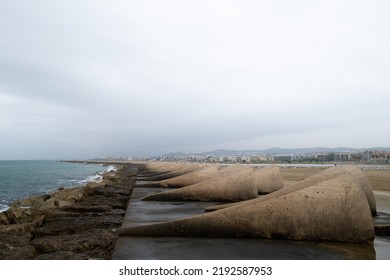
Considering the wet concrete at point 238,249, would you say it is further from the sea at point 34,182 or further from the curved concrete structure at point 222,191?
the sea at point 34,182

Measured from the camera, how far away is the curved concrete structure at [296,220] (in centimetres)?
548

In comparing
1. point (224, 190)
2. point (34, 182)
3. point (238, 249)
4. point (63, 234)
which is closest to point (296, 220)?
point (238, 249)

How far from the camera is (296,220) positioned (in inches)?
220

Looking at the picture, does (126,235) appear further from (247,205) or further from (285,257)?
(285,257)

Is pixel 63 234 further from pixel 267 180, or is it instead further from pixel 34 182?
pixel 34 182

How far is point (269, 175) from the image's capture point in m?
12.8

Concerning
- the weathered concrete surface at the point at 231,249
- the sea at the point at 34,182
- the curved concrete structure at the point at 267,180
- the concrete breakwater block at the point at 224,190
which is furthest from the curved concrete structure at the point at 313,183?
the sea at the point at 34,182

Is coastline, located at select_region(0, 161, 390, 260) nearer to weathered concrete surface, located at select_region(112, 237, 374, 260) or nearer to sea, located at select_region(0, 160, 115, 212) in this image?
weathered concrete surface, located at select_region(112, 237, 374, 260)

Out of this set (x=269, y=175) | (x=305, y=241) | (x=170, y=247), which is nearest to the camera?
(x=170, y=247)

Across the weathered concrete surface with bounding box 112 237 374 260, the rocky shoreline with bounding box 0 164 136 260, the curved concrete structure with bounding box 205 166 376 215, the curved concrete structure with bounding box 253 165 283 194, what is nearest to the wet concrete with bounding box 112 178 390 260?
the weathered concrete surface with bounding box 112 237 374 260

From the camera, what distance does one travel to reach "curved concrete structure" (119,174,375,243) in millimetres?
5480

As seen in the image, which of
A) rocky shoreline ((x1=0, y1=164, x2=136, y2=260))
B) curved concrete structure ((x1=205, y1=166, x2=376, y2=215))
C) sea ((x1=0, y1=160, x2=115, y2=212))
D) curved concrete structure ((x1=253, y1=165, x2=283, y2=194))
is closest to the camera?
rocky shoreline ((x1=0, y1=164, x2=136, y2=260))

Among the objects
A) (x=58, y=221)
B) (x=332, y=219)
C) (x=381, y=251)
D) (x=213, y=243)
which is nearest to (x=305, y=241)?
(x=332, y=219)
